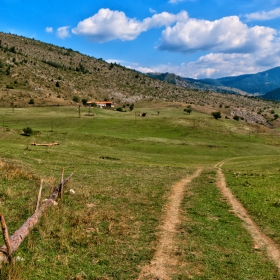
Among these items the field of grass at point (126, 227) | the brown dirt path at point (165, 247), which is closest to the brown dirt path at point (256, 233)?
the field of grass at point (126, 227)

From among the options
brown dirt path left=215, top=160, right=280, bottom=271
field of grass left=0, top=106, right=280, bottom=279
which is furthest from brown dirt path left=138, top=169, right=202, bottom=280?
brown dirt path left=215, top=160, right=280, bottom=271

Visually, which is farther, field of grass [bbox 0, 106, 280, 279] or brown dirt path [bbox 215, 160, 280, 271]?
brown dirt path [bbox 215, 160, 280, 271]

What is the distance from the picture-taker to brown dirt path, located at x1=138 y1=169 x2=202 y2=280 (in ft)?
35.9

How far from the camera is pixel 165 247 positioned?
43.4ft

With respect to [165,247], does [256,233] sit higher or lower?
lower

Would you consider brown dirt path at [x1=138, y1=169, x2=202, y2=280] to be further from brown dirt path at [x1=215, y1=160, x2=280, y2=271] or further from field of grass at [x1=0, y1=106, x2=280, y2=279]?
brown dirt path at [x1=215, y1=160, x2=280, y2=271]

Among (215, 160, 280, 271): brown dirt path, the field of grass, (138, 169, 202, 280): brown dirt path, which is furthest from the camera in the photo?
(215, 160, 280, 271): brown dirt path

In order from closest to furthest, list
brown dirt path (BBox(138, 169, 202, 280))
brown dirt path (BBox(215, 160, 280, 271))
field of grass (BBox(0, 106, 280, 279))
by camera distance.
Result: brown dirt path (BBox(138, 169, 202, 280)) < field of grass (BBox(0, 106, 280, 279)) < brown dirt path (BBox(215, 160, 280, 271))

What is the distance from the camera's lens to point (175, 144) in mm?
80500

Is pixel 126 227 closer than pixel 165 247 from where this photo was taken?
No

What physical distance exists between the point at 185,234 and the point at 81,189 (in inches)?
420

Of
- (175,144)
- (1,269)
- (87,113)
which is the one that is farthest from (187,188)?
(87,113)

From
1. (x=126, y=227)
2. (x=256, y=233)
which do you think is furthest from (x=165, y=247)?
(x=256, y=233)

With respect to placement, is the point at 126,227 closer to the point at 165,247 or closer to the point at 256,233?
the point at 165,247
